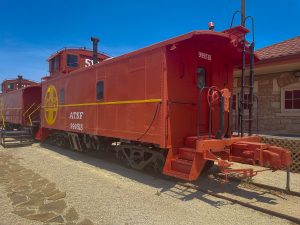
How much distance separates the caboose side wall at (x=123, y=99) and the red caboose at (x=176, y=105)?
0.07ft

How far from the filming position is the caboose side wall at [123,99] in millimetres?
6848

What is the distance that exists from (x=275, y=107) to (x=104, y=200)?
8.55 metres

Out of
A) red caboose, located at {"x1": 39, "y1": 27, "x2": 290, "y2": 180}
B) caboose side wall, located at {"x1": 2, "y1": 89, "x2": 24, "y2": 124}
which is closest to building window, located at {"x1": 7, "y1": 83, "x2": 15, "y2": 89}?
caboose side wall, located at {"x1": 2, "y1": 89, "x2": 24, "y2": 124}

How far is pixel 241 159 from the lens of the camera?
635cm

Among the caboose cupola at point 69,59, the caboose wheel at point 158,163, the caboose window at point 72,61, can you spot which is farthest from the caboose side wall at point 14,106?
the caboose wheel at point 158,163

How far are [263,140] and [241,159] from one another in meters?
3.54

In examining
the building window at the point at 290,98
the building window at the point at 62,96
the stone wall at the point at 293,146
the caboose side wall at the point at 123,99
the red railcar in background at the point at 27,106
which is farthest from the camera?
the red railcar in background at the point at 27,106

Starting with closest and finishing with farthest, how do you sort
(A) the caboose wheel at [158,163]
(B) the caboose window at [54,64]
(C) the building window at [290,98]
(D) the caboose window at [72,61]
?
(A) the caboose wheel at [158,163], (C) the building window at [290,98], (D) the caboose window at [72,61], (B) the caboose window at [54,64]

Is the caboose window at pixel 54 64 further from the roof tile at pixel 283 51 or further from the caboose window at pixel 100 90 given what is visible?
the roof tile at pixel 283 51

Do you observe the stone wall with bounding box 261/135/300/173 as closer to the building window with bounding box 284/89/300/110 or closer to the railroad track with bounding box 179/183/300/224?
the railroad track with bounding box 179/183/300/224

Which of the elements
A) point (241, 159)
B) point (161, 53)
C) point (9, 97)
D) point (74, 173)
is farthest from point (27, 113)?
point (241, 159)

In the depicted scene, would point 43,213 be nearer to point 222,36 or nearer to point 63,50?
point 222,36

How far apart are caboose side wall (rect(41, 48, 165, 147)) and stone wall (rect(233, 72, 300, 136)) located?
490 centimetres

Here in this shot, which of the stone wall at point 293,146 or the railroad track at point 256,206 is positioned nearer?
the railroad track at point 256,206
